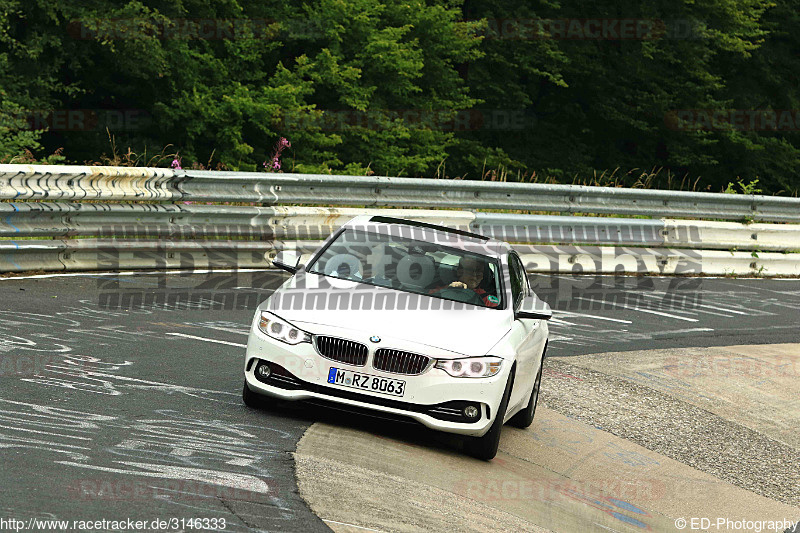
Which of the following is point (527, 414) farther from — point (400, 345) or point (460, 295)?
point (400, 345)

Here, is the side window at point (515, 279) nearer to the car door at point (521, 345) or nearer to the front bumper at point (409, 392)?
the car door at point (521, 345)

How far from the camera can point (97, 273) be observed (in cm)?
1316

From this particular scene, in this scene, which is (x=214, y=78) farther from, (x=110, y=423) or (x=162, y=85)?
(x=110, y=423)

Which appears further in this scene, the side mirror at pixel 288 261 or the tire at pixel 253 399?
the side mirror at pixel 288 261

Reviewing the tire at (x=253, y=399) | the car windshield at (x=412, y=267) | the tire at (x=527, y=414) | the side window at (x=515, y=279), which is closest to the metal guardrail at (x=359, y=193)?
the car windshield at (x=412, y=267)

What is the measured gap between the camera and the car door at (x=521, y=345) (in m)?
7.76

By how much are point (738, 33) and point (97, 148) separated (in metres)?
25.9

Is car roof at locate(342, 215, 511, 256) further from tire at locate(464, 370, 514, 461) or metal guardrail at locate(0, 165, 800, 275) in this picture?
metal guardrail at locate(0, 165, 800, 275)

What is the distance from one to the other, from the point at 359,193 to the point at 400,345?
9.27 m

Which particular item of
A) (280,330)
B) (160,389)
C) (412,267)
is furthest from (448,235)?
(160,389)

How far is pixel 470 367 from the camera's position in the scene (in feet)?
23.6

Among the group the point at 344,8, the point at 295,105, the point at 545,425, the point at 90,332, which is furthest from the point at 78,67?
the point at 545,425

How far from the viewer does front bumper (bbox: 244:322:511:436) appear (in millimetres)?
7137

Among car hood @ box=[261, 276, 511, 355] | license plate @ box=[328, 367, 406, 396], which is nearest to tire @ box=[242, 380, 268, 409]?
car hood @ box=[261, 276, 511, 355]
